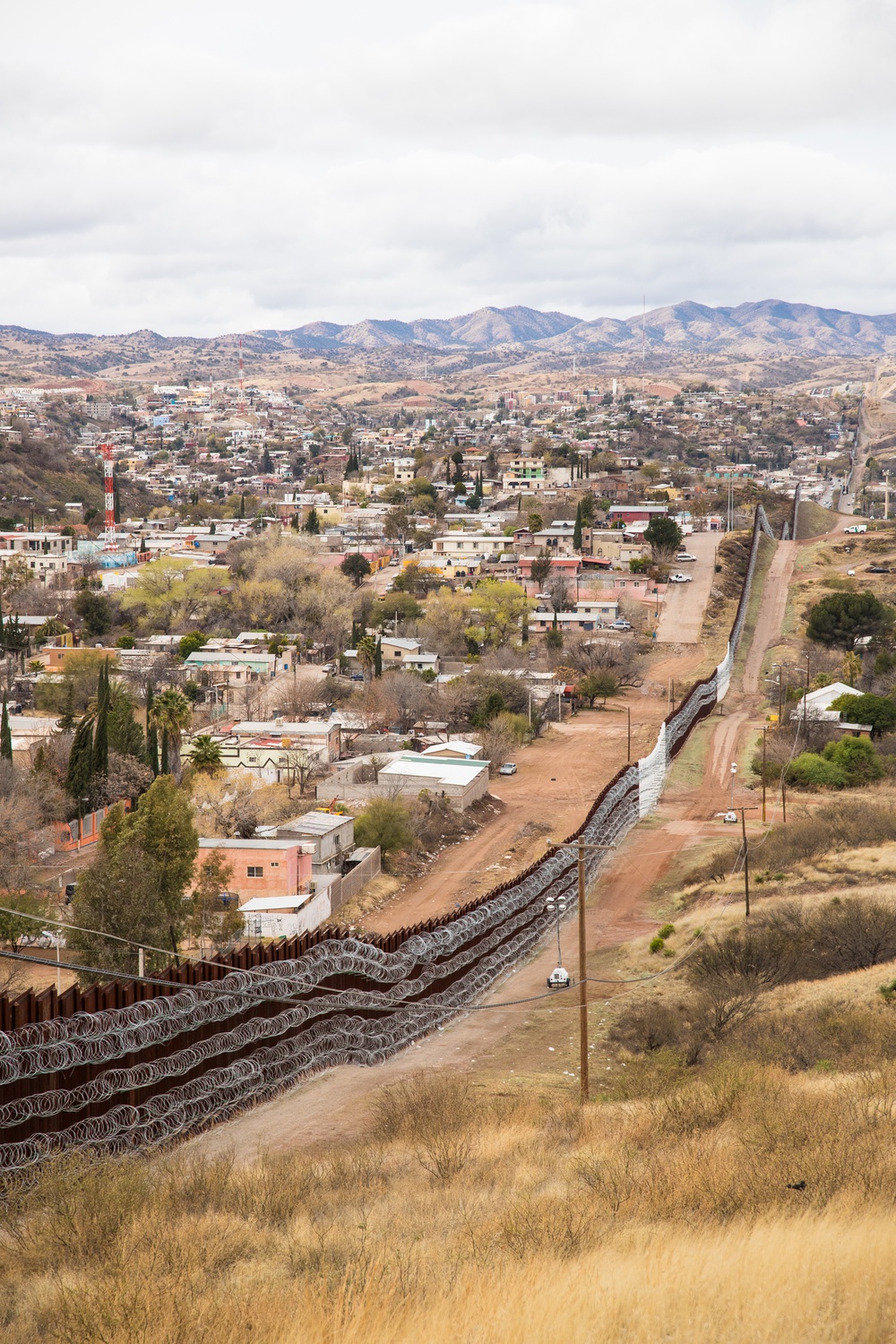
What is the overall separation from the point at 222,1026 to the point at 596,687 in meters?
37.5

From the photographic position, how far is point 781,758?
39.2 m

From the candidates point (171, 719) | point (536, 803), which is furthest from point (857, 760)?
point (171, 719)

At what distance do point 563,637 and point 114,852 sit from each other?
3751cm

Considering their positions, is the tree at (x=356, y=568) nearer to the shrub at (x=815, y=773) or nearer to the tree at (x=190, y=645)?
the tree at (x=190, y=645)

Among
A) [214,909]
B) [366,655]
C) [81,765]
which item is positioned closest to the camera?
[214,909]

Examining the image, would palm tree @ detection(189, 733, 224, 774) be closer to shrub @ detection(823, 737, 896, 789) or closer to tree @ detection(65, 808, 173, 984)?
tree @ detection(65, 808, 173, 984)

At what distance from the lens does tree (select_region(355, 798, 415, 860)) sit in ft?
103

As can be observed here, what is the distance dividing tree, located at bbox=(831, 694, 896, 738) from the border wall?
72.3ft

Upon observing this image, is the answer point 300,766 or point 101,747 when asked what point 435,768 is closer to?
point 300,766

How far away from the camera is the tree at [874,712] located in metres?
41.1

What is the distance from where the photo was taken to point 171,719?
36344 millimetres

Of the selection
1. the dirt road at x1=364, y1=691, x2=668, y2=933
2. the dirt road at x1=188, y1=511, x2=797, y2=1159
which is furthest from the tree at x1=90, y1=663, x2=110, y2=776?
the dirt road at x1=188, y1=511, x2=797, y2=1159

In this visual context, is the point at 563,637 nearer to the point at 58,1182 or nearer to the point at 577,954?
the point at 577,954

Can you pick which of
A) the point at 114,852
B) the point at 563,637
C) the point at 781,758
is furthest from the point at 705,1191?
the point at 563,637
